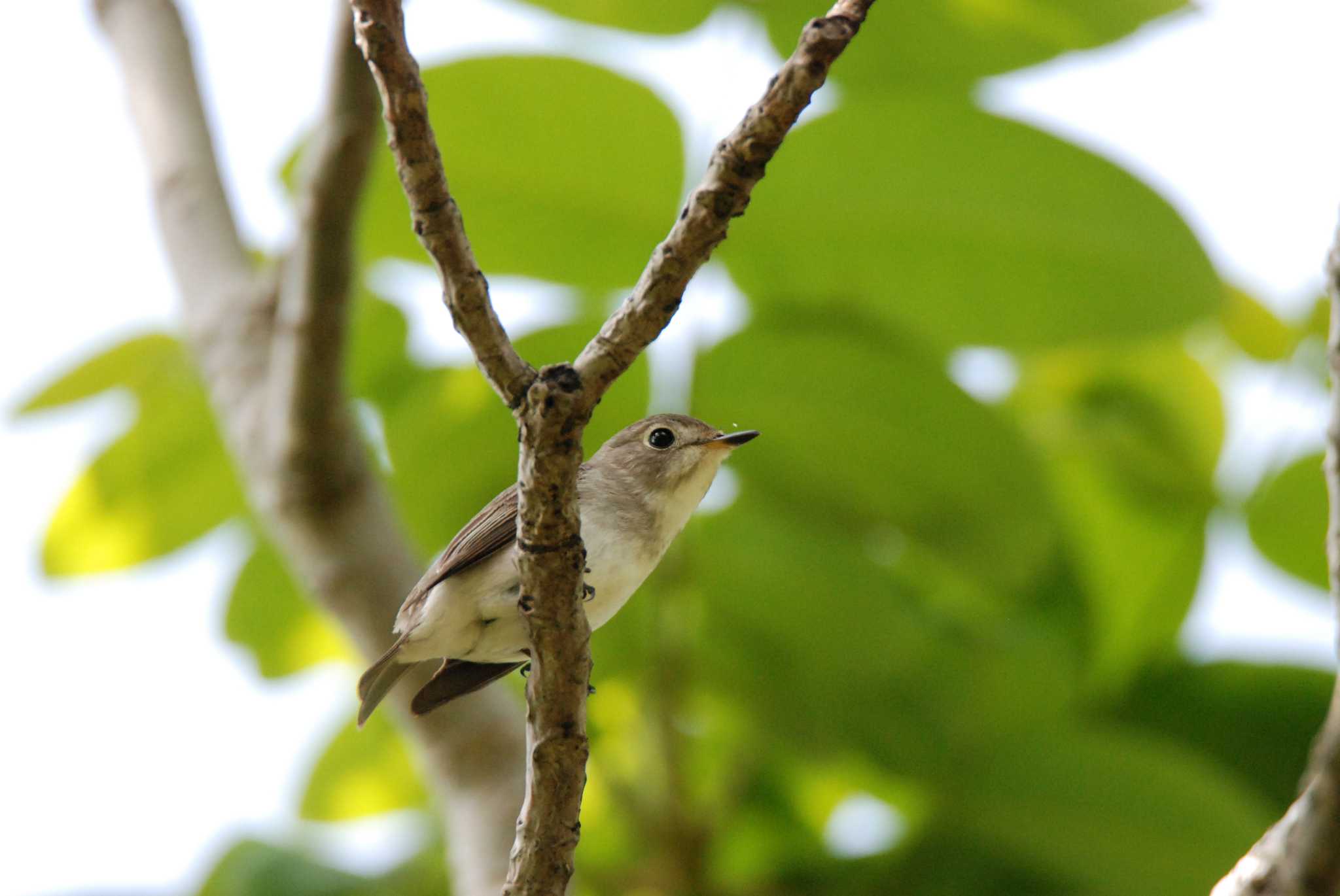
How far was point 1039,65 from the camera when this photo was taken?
11.4 feet

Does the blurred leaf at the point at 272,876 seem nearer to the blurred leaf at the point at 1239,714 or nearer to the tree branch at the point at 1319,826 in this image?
the blurred leaf at the point at 1239,714

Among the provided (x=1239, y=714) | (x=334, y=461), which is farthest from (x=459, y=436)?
(x=1239, y=714)

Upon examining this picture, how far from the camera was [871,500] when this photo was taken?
12.0 ft

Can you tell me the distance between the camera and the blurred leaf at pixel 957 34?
11.1ft

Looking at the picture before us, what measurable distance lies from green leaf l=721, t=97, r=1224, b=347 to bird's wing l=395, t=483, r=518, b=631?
3.60ft

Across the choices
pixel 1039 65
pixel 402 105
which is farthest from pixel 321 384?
pixel 1039 65

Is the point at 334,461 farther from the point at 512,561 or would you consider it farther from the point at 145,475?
the point at 145,475

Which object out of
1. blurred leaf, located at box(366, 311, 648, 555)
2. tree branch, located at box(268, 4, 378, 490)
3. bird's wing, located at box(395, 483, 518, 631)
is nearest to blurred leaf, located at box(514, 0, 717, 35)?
tree branch, located at box(268, 4, 378, 490)

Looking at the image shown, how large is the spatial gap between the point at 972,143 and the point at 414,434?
167cm

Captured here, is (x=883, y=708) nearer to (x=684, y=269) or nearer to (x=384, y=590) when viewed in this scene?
(x=384, y=590)

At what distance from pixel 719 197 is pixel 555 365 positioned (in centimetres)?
31

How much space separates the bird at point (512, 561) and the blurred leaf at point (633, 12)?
116 centimetres

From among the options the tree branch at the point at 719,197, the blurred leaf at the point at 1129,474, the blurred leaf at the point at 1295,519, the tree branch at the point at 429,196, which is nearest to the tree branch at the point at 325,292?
the tree branch at the point at 429,196

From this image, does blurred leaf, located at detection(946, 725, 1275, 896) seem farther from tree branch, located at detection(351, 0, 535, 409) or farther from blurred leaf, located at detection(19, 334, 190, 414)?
blurred leaf, located at detection(19, 334, 190, 414)
